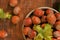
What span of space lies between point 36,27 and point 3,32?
149mm

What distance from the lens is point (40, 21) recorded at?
2.73 ft

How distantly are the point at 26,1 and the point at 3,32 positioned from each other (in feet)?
0.60

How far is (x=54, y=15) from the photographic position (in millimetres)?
831

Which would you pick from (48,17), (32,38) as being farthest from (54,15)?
(32,38)

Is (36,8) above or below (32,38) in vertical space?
above

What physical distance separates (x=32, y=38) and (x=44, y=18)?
0.10 meters

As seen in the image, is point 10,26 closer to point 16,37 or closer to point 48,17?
point 16,37

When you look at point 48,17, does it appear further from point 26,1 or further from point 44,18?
point 26,1

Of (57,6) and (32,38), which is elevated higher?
(57,6)

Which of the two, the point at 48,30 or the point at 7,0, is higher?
the point at 7,0

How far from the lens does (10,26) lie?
0.86 m

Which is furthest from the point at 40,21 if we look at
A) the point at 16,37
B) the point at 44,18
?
the point at 16,37

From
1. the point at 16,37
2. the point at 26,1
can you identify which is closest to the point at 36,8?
the point at 26,1

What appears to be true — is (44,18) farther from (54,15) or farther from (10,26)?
(10,26)
